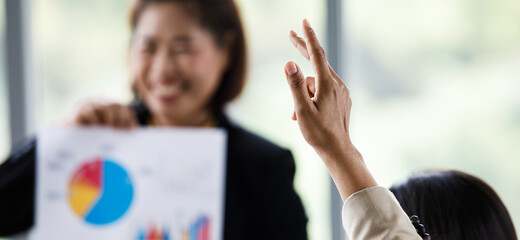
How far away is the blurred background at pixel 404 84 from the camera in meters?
1.32

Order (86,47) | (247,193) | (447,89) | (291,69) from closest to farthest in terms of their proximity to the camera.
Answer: (291,69) < (247,193) < (447,89) < (86,47)

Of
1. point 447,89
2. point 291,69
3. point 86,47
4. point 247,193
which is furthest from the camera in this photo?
point 86,47

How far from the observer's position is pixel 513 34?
131 centimetres

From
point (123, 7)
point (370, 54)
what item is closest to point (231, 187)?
point (370, 54)

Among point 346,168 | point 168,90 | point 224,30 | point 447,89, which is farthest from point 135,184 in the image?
point 447,89

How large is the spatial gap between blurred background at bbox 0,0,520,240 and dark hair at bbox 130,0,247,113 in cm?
22

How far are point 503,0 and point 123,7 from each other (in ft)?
3.43

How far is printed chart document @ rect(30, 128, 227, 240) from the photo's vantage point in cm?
99

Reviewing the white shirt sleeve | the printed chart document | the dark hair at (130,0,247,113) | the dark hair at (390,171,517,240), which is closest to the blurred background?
the dark hair at (130,0,247,113)

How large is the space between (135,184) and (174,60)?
0.87ft

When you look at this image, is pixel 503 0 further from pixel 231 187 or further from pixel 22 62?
pixel 22 62

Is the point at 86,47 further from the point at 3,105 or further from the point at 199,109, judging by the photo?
the point at 199,109

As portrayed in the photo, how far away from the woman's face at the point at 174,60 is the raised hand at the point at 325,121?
→ 2.35 feet

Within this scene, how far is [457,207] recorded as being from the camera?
0.41 meters
